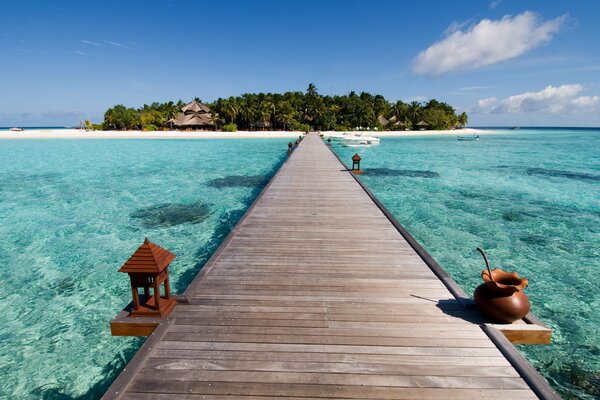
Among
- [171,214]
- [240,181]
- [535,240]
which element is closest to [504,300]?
[535,240]

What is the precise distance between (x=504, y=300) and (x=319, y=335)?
2.34 meters

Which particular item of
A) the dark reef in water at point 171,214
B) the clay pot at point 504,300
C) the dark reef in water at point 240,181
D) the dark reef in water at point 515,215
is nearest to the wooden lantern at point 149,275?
the clay pot at point 504,300

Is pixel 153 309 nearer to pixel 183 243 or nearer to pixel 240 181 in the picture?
pixel 183 243

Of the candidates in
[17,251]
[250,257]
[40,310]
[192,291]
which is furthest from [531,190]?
[17,251]

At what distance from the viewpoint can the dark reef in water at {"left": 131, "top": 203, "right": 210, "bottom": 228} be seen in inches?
476

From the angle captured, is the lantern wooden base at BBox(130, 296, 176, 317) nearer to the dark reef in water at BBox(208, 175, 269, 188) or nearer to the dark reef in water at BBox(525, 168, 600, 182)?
the dark reef in water at BBox(208, 175, 269, 188)

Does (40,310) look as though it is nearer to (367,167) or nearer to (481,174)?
(367,167)

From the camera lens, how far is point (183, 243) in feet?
A: 33.0

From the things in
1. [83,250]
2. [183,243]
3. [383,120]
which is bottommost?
[83,250]

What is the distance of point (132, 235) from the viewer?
432 inches

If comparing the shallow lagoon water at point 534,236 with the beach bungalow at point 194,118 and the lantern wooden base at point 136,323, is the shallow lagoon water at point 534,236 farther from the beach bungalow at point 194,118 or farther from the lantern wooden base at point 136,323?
the beach bungalow at point 194,118

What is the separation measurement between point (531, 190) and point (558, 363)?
1604cm

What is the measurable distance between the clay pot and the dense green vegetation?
68.4 meters

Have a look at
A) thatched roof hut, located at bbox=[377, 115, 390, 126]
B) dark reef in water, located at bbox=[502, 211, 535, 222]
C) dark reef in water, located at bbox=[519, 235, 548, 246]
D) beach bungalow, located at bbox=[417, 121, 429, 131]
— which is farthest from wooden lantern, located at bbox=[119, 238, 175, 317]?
beach bungalow, located at bbox=[417, 121, 429, 131]
